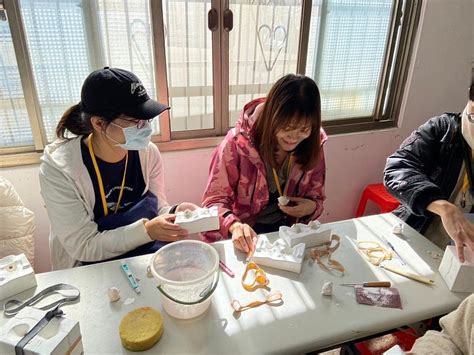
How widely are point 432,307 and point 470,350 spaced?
174mm

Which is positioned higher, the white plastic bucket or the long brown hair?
the long brown hair

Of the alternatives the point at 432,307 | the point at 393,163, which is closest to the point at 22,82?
the point at 393,163

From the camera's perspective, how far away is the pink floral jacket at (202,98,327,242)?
1.42 metres

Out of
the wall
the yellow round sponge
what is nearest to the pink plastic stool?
the wall

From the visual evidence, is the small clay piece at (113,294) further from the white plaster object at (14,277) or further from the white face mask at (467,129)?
the white face mask at (467,129)

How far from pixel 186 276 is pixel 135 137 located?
0.54 meters

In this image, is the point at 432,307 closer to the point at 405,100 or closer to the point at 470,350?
the point at 470,350

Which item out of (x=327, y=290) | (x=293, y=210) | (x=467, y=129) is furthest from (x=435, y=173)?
(x=327, y=290)

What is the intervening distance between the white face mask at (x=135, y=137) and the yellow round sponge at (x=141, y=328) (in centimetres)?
59

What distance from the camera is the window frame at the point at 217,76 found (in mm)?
1595

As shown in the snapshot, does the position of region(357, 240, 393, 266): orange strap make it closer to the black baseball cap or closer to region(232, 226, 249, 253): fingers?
region(232, 226, 249, 253): fingers

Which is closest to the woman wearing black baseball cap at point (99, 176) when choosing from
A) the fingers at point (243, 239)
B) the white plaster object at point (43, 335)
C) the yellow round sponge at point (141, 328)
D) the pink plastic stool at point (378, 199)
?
the fingers at point (243, 239)

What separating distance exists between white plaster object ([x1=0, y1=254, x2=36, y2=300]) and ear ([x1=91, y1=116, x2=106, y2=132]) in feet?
1.55

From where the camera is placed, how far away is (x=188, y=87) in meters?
1.89
